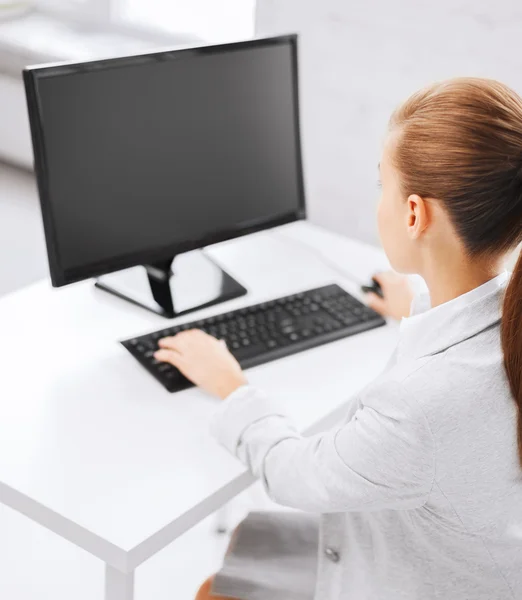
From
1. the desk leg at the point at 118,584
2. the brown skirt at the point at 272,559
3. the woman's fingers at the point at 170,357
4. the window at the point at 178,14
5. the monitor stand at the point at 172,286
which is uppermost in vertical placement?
the window at the point at 178,14

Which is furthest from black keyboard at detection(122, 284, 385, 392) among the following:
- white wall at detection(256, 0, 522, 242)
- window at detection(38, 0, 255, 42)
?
window at detection(38, 0, 255, 42)

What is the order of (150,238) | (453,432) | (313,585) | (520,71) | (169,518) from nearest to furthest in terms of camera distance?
(453,432)
(169,518)
(313,585)
(150,238)
(520,71)

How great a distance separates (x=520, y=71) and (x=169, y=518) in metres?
1.24

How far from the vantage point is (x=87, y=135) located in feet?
4.54

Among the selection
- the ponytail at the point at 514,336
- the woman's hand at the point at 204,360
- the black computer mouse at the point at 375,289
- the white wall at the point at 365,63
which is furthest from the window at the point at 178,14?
the ponytail at the point at 514,336

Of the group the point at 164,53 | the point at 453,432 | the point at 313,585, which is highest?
the point at 164,53

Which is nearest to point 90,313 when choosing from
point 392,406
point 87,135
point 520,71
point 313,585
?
point 87,135

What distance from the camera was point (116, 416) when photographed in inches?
50.1

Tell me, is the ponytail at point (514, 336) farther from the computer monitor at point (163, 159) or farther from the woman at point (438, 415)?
the computer monitor at point (163, 159)

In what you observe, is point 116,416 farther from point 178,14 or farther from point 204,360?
point 178,14

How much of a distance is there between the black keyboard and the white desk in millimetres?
18

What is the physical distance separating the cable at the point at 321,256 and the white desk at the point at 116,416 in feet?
0.10

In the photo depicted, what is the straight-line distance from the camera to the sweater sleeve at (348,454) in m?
0.96

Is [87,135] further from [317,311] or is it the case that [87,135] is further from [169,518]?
[169,518]
